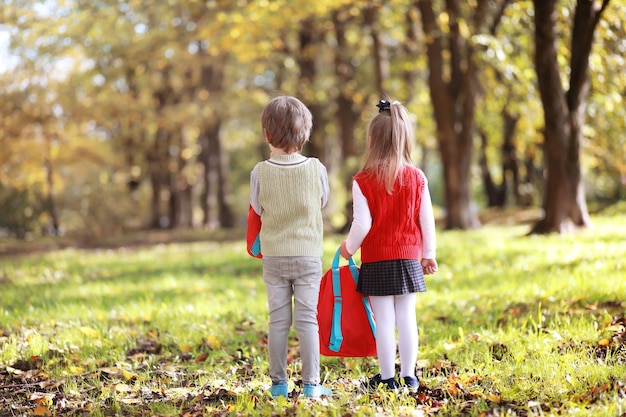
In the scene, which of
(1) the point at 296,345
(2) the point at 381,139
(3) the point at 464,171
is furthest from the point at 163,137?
(2) the point at 381,139

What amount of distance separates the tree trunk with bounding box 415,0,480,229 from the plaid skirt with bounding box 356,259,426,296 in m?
13.1

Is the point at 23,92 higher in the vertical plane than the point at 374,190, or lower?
higher

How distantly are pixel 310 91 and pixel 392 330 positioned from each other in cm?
1617

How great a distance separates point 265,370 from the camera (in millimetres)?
5312

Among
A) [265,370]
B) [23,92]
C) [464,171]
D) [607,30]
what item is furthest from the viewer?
[23,92]

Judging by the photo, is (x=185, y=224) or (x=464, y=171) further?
(x=185, y=224)

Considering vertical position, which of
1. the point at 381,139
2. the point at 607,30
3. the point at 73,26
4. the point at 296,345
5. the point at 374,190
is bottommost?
the point at 296,345

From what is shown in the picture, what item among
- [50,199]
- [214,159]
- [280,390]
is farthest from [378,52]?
[280,390]

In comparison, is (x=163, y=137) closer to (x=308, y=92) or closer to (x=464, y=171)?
(x=308, y=92)

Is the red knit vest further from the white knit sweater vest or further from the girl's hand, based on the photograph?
the white knit sweater vest

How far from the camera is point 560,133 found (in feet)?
42.3

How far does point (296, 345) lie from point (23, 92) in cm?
1906

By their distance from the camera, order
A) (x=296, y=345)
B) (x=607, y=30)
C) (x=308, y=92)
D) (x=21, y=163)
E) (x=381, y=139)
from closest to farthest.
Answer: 1. (x=381, y=139)
2. (x=296, y=345)
3. (x=607, y=30)
4. (x=308, y=92)
5. (x=21, y=163)

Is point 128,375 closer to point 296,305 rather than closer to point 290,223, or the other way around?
point 296,305
